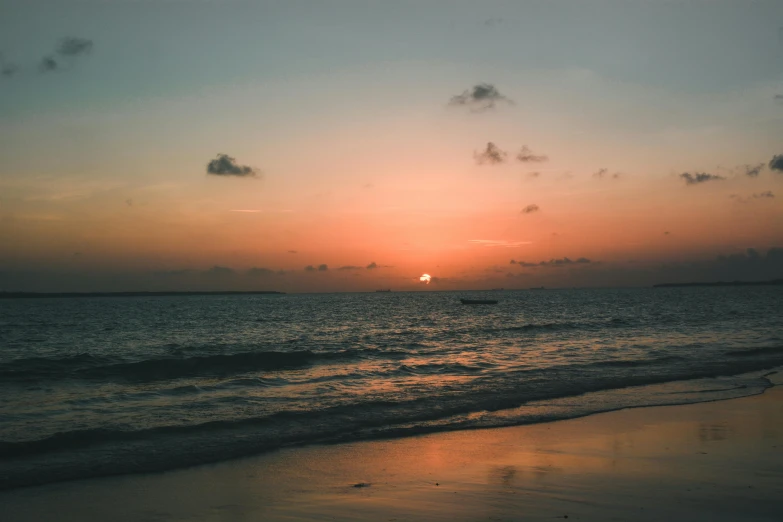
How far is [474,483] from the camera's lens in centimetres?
996

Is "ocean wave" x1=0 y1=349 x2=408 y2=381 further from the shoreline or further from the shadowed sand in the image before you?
the shadowed sand

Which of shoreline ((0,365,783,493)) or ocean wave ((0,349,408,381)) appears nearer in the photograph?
shoreline ((0,365,783,493))

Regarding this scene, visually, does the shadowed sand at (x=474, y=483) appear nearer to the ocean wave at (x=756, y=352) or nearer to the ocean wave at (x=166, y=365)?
the ocean wave at (x=166, y=365)

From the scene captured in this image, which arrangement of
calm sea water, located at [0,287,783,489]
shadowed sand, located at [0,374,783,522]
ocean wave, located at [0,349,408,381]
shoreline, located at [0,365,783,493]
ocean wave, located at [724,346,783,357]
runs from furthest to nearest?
1. ocean wave, located at [724,346,783,357]
2. ocean wave, located at [0,349,408,381]
3. calm sea water, located at [0,287,783,489]
4. shoreline, located at [0,365,783,493]
5. shadowed sand, located at [0,374,783,522]

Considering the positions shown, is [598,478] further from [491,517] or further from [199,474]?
[199,474]

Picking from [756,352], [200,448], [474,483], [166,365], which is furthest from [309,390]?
[756,352]

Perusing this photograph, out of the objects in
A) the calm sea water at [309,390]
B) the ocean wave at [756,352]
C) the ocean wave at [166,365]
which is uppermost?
the ocean wave at [756,352]

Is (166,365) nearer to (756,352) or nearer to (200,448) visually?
(200,448)

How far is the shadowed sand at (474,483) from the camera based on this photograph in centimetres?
862

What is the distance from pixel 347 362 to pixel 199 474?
19.3 metres

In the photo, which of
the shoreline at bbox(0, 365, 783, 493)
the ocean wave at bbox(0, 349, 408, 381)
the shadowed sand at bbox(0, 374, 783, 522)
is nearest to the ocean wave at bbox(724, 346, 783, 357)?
the shoreline at bbox(0, 365, 783, 493)

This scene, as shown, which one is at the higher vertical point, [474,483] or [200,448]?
[474,483]

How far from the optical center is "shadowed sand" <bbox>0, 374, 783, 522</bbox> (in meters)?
8.62

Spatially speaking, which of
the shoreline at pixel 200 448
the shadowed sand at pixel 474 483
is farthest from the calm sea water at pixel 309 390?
the shadowed sand at pixel 474 483
